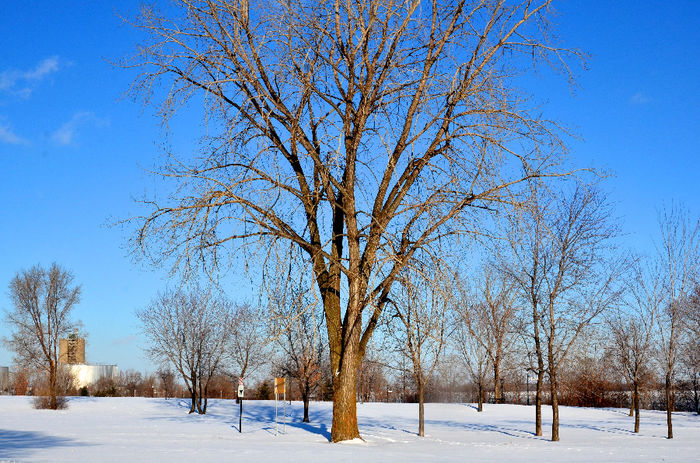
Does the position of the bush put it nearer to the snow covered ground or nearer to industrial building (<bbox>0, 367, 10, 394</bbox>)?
the snow covered ground

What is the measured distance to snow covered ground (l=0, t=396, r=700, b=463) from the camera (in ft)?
41.4

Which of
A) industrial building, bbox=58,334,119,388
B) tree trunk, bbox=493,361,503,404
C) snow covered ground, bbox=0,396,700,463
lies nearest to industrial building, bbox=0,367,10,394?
industrial building, bbox=58,334,119,388

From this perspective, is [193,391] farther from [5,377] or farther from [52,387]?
[5,377]

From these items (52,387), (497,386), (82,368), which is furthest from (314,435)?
(82,368)

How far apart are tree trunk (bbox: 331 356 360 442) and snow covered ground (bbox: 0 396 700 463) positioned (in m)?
0.43

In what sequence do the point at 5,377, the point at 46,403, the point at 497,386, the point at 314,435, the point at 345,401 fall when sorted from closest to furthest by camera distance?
the point at 345,401 < the point at 314,435 < the point at 46,403 < the point at 497,386 < the point at 5,377

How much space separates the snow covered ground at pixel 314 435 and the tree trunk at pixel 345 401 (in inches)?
17.0

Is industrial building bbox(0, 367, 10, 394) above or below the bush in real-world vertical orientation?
below

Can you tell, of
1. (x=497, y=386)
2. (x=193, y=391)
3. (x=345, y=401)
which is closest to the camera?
(x=345, y=401)

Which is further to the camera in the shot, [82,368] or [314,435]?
[82,368]

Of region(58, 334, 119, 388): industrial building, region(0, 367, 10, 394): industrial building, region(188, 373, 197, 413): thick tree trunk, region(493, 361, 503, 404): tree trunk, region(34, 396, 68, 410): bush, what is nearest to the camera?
region(188, 373, 197, 413): thick tree trunk

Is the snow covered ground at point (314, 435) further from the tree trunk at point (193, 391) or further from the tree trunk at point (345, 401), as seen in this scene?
the tree trunk at point (193, 391)

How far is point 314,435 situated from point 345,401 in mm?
5256

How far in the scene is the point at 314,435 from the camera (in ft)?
63.5
